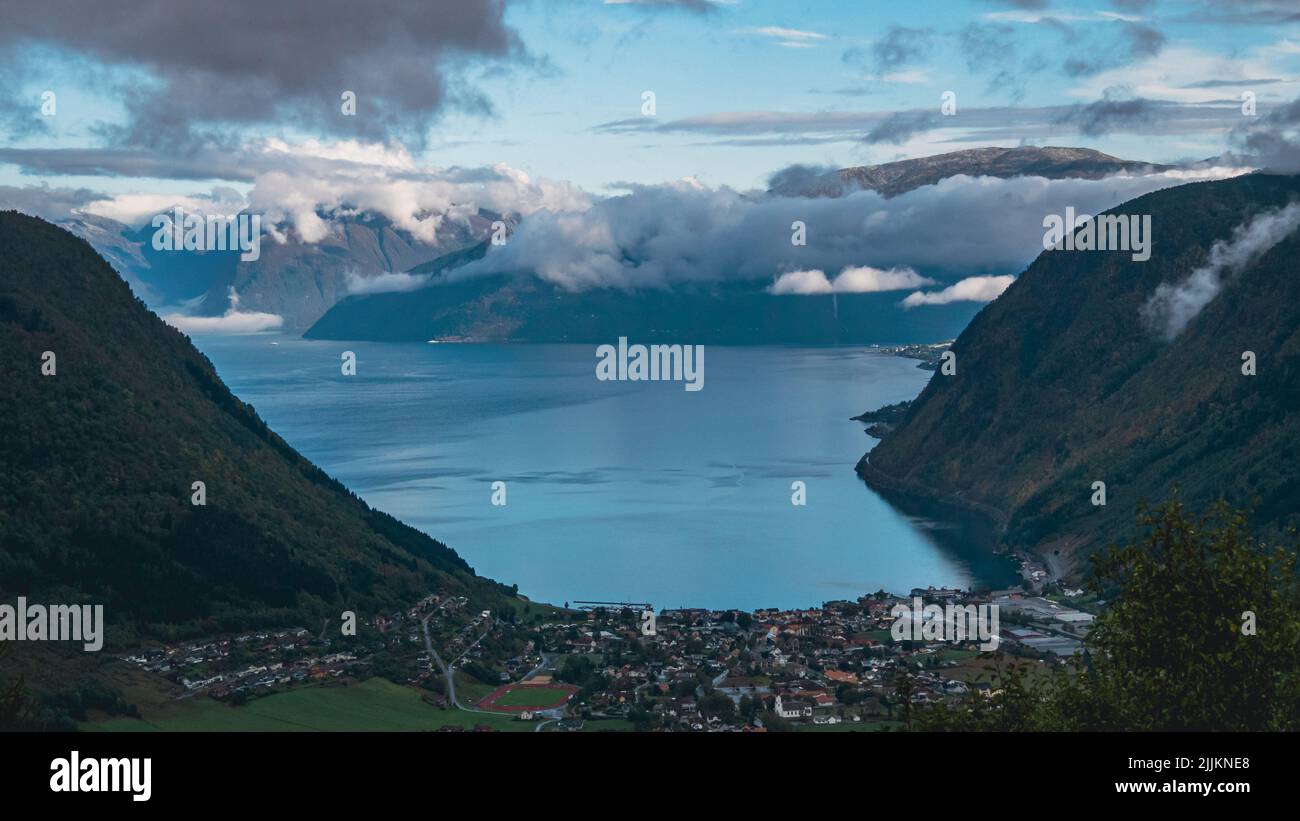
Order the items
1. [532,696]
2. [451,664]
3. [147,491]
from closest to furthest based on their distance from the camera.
Result: 1. [532,696]
2. [451,664]
3. [147,491]


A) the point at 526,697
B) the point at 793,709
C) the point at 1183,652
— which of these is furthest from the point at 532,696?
the point at 1183,652

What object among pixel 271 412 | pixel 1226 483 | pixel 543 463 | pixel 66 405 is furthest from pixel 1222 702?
pixel 271 412

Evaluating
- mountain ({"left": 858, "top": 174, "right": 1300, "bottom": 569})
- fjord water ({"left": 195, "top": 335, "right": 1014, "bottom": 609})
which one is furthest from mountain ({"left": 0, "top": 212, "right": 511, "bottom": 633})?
mountain ({"left": 858, "top": 174, "right": 1300, "bottom": 569})

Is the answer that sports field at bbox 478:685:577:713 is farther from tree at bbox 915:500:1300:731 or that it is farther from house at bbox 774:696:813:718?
tree at bbox 915:500:1300:731

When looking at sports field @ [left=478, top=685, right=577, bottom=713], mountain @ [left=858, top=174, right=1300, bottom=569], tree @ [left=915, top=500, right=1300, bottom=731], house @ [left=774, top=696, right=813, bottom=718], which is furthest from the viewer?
mountain @ [left=858, top=174, right=1300, bottom=569]

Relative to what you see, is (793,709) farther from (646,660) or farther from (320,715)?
(320,715)

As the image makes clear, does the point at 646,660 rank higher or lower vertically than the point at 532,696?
higher

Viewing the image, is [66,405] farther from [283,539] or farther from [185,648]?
[185,648]
